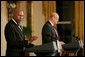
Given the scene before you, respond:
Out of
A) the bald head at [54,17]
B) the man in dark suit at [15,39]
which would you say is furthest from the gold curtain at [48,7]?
the man in dark suit at [15,39]

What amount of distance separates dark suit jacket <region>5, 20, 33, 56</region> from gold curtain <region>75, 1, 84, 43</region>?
439 centimetres

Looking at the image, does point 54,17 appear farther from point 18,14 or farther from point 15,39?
point 15,39

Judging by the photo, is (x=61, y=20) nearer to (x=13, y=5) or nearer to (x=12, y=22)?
(x=13, y=5)

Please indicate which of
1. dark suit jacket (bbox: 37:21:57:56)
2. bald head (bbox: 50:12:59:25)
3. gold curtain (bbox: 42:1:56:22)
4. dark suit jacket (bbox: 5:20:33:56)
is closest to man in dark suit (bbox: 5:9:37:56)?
dark suit jacket (bbox: 5:20:33:56)

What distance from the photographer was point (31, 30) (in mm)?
8031

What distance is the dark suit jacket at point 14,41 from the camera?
11.2ft

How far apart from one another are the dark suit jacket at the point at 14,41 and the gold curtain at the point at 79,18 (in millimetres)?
4391

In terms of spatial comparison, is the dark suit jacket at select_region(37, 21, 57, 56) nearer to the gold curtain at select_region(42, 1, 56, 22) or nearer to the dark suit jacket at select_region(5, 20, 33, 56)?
the dark suit jacket at select_region(5, 20, 33, 56)

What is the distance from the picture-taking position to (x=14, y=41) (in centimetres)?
346

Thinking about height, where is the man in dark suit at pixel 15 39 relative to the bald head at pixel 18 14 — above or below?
below

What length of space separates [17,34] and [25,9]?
14.9 feet

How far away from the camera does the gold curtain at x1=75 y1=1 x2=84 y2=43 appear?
778cm

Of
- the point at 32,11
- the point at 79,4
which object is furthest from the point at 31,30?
the point at 79,4

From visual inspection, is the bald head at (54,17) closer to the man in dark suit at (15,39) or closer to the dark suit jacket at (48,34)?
the dark suit jacket at (48,34)
